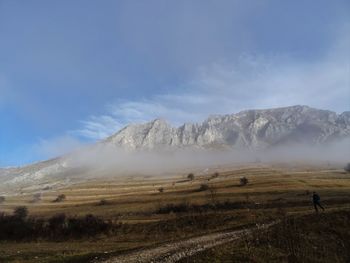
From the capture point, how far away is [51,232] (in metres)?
53.3

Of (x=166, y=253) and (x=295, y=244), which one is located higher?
(x=166, y=253)

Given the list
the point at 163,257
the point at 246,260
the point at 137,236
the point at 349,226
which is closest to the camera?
the point at 246,260

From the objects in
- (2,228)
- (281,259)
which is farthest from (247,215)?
(2,228)

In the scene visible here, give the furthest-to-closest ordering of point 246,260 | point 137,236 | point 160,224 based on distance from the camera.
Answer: point 160,224
point 137,236
point 246,260

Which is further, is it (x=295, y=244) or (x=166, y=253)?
(x=166, y=253)

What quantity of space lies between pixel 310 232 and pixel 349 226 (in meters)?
4.34

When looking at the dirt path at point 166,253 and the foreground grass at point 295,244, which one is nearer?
the foreground grass at point 295,244

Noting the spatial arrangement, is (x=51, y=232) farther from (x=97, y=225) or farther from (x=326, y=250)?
(x=326, y=250)

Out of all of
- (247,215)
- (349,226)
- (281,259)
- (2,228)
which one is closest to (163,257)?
(281,259)

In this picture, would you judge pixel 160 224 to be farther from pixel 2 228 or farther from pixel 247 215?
pixel 2 228

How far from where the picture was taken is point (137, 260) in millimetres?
27812

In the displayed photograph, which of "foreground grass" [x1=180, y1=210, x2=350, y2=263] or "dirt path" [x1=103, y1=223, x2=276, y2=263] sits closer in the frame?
"foreground grass" [x1=180, y1=210, x2=350, y2=263]

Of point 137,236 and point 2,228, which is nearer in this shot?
point 137,236

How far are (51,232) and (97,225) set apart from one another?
Answer: 561 cm
